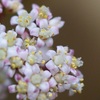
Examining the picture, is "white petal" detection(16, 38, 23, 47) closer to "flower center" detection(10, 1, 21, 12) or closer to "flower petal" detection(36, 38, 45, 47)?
"flower petal" detection(36, 38, 45, 47)

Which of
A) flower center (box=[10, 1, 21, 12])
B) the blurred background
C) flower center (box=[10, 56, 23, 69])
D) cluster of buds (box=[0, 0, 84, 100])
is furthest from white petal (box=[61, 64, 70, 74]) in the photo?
the blurred background

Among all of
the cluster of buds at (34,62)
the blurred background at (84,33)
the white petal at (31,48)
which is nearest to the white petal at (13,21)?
the cluster of buds at (34,62)

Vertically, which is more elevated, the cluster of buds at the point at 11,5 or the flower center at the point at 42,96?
the cluster of buds at the point at 11,5

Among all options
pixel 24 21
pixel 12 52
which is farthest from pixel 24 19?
pixel 12 52

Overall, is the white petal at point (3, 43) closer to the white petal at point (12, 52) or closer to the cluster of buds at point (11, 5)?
the white petal at point (12, 52)

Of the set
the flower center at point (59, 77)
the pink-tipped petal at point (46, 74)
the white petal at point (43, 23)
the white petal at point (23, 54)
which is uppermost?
the white petal at point (43, 23)

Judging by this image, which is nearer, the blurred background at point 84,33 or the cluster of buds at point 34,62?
the cluster of buds at point 34,62

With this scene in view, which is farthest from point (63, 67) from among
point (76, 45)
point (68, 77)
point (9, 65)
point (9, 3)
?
point (76, 45)
